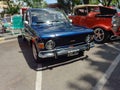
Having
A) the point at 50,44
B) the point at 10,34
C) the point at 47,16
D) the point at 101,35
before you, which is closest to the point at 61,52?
the point at 50,44

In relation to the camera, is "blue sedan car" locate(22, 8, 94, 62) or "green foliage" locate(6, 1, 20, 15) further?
"green foliage" locate(6, 1, 20, 15)

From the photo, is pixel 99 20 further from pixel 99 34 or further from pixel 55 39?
pixel 55 39

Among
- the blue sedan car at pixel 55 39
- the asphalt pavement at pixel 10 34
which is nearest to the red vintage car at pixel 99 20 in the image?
the blue sedan car at pixel 55 39

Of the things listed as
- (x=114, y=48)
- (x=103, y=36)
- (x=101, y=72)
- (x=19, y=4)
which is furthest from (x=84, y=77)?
(x=19, y=4)

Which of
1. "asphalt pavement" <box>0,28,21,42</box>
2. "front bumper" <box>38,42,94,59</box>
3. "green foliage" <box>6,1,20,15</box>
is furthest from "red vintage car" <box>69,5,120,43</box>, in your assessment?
"green foliage" <box>6,1,20,15</box>

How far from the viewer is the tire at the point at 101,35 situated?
858 cm

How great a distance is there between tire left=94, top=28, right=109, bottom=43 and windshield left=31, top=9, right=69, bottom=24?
1901 mm

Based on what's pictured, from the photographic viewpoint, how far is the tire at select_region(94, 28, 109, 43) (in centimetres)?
858

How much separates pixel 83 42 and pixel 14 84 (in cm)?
254

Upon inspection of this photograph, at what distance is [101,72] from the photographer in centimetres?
544

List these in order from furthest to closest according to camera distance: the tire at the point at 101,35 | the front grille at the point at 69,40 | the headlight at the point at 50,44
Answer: the tire at the point at 101,35 < the front grille at the point at 69,40 < the headlight at the point at 50,44

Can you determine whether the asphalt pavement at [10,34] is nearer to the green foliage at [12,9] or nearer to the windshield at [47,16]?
the windshield at [47,16]

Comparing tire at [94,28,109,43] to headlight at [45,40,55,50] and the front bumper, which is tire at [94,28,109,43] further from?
headlight at [45,40,55,50]

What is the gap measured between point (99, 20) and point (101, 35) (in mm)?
666
